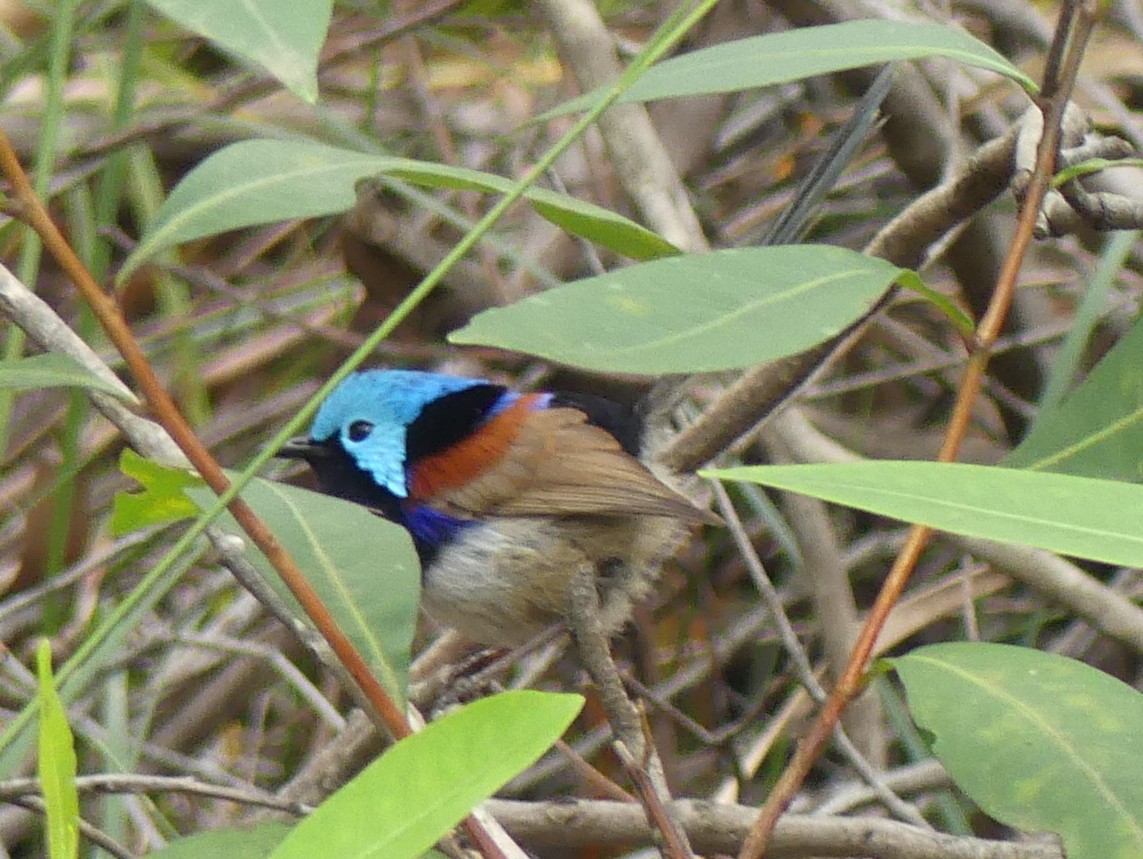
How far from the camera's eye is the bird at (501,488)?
9.82ft

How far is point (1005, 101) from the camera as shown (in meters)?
3.88

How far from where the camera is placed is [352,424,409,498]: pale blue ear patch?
3.25 metres

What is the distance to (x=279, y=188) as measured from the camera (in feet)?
4.91

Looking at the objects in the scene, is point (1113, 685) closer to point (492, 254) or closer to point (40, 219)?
point (40, 219)

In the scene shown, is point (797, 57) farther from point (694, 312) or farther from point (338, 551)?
point (338, 551)

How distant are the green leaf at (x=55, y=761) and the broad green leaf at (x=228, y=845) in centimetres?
38

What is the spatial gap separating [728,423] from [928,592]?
3.28 feet

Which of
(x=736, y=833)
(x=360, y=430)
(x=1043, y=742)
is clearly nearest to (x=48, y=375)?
(x=1043, y=742)

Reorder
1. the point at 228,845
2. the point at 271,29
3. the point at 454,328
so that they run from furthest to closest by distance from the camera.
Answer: the point at 454,328
the point at 228,845
the point at 271,29

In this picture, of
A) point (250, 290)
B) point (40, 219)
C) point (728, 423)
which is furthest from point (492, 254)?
point (40, 219)

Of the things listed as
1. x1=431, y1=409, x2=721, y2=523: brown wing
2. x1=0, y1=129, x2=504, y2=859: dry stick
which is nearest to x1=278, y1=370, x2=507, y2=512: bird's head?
x1=431, y1=409, x2=721, y2=523: brown wing

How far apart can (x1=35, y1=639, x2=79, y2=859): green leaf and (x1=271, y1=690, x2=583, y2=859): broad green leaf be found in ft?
0.51

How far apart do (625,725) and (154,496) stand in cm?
53

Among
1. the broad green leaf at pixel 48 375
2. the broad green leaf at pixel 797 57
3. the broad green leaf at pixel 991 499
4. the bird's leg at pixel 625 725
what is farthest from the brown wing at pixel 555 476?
the broad green leaf at pixel 991 499
